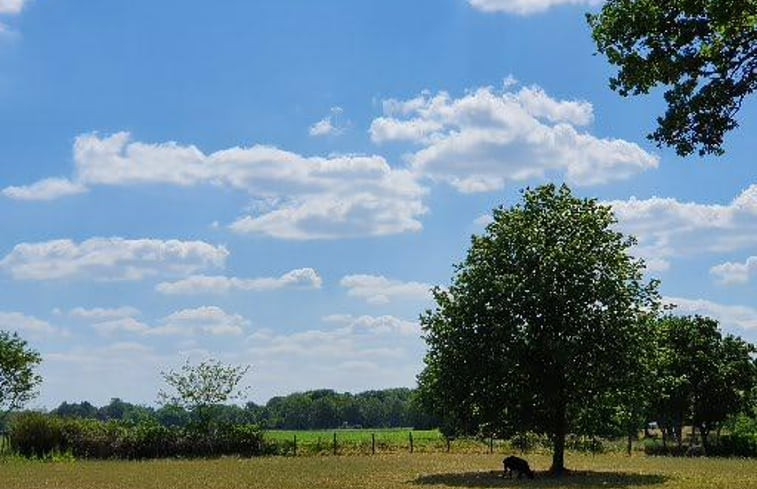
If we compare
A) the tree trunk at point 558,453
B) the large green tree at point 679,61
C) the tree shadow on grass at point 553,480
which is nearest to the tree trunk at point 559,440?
the tree trunk at point 558,453

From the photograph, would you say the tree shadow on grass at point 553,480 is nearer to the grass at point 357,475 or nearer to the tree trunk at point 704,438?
the grass at point 357,475

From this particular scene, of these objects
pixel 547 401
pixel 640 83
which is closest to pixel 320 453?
pixel 547 401

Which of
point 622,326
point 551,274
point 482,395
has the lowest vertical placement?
point 482,395

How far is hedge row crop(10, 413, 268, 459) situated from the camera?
65750 millimetres

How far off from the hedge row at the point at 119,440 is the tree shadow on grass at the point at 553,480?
29.8m

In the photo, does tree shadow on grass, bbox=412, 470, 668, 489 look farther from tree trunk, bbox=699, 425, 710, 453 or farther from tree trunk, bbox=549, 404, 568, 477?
tree trunk, bbox=699, 425, 710, 453

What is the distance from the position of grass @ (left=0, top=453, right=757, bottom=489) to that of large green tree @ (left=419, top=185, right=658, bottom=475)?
141 inches

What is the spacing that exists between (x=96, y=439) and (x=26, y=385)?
1031 centimetres

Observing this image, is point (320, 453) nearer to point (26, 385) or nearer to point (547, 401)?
point (26, 385)

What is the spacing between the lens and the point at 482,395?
44.3 m

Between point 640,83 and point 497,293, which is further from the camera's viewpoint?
point 497,293

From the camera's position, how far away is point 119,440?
223 feet

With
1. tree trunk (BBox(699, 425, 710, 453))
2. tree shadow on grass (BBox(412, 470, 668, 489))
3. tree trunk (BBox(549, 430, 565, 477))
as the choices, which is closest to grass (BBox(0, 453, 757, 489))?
tree shadow on grass (BBox(412, 470, 668, 489))

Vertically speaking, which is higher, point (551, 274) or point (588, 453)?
point (551, 274)
